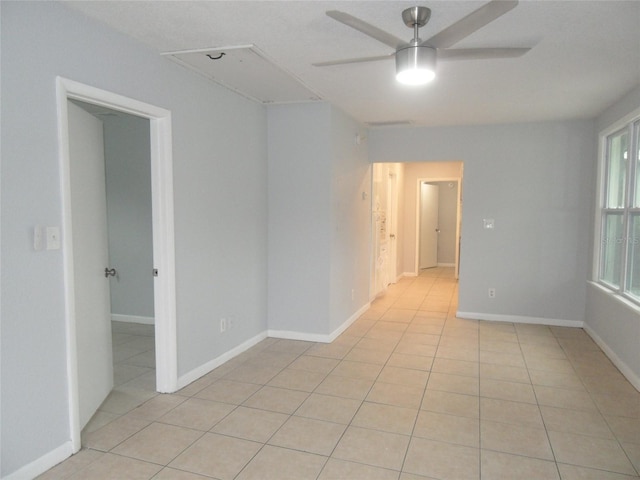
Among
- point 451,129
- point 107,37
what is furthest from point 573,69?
point 107,37

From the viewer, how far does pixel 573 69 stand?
3.10m

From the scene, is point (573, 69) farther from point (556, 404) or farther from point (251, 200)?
point (251, 200)

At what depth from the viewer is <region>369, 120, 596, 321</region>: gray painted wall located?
4.91m

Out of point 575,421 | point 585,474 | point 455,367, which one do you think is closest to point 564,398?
point 575,421

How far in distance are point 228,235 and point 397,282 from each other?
4632 millimetres

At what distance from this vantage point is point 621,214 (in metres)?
3.98

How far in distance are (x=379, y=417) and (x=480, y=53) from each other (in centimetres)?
221

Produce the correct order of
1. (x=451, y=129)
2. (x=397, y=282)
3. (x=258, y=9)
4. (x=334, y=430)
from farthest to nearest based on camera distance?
(x=397, y=282) < (x=451, y=129) < (x=334, y=430) < (x=258, y=9)

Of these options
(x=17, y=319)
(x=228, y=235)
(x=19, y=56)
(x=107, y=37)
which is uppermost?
(x=107, y=37)

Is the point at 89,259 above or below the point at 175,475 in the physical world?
above

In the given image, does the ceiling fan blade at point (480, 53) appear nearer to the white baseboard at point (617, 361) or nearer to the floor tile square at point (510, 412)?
the floor tile square at point (510, 412)

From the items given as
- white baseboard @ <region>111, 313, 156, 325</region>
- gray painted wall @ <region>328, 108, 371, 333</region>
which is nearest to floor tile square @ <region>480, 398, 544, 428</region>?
gray painted wall @ <region>328, 108, 371, 333</region>

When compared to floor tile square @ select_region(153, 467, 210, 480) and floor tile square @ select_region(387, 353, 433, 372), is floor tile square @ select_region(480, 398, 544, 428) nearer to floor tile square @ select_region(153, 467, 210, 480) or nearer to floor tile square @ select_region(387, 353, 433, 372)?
floor tile square @ select_region(387, 353, 433, 372)

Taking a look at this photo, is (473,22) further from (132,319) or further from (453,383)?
(132,319)
